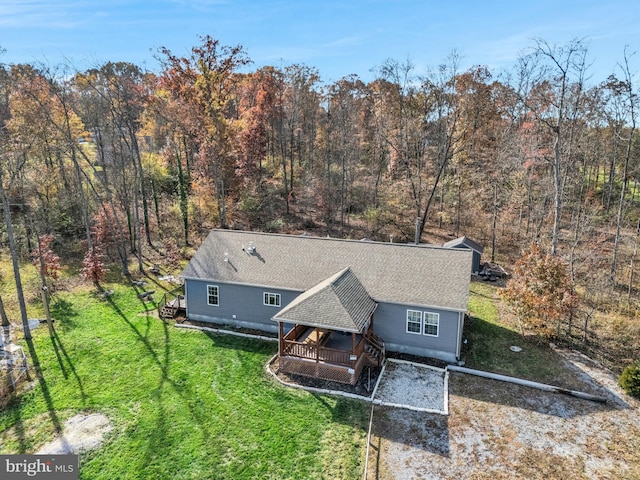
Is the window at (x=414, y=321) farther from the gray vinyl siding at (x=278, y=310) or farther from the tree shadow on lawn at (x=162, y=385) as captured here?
the tree shadow on lawn at (x=162, y=385)

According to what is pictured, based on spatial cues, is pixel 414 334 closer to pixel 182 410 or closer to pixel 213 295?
pixel 182 410

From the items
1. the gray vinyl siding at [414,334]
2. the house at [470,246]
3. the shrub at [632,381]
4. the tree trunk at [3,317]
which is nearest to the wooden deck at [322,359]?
the gray vinyl siding at [414,334]

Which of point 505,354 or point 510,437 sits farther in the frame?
point 505,354

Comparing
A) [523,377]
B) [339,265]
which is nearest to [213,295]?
[339,265]

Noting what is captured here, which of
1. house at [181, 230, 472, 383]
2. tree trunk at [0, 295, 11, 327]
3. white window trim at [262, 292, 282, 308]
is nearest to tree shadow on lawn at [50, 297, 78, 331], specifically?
tree trunk at [0, 295, 11, 327]

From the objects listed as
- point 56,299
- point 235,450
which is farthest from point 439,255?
point 56,299

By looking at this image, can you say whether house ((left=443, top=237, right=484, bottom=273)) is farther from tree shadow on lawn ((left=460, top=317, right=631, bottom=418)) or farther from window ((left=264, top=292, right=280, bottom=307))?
window ((left=264, top=292, right=280, bottom=307))
